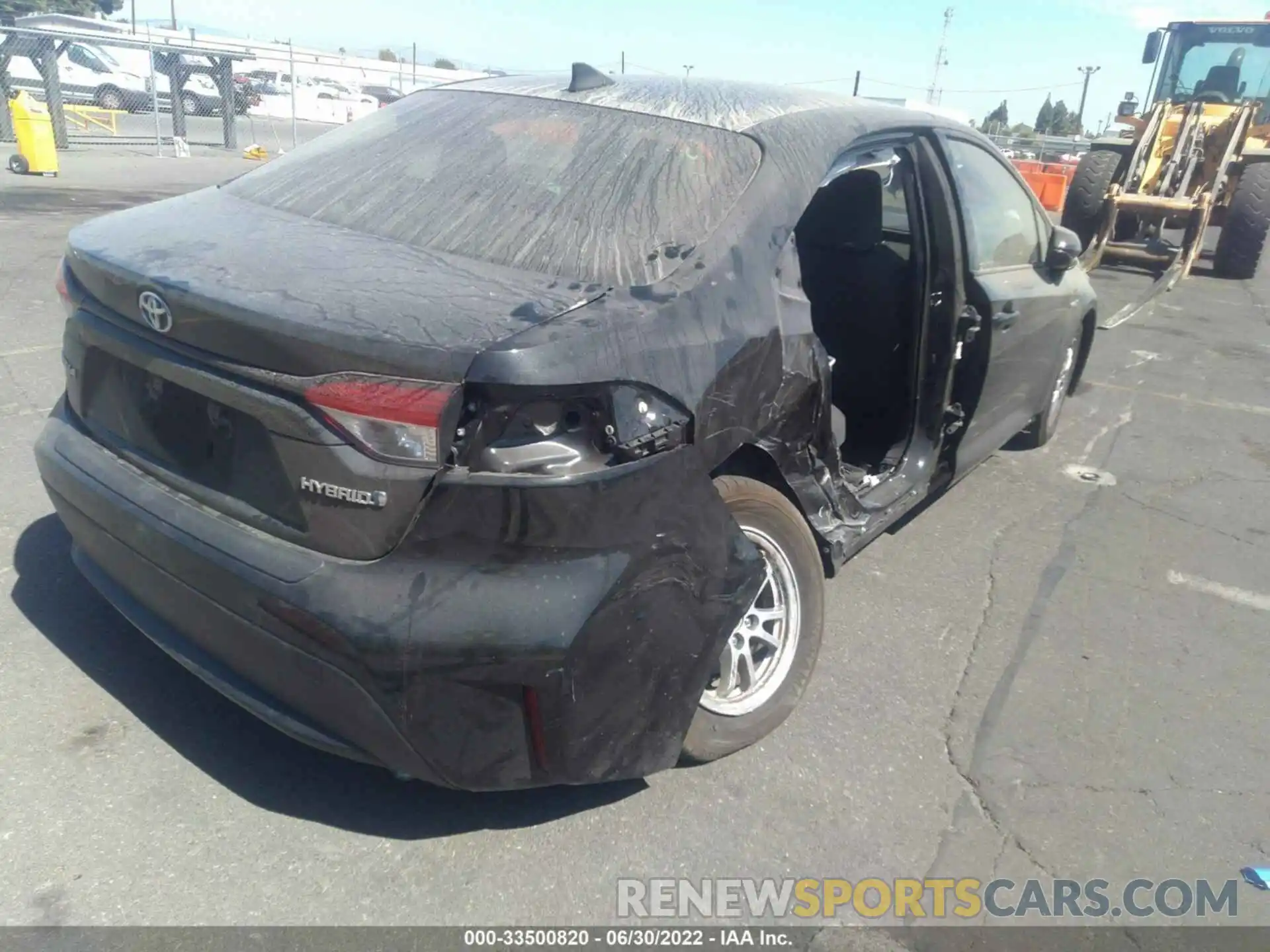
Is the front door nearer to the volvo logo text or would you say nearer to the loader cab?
the volvo logo text

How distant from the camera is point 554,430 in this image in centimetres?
206

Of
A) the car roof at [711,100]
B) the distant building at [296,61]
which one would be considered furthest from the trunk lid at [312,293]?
the distant building at [296,61]

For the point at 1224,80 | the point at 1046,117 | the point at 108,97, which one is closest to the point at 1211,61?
the point at 1224,80

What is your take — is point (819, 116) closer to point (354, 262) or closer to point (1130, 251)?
point (354, 262)

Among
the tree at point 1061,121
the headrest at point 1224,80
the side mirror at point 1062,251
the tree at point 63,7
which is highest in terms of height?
the headrest at point 1224,80

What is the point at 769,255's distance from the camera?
8.55 ft

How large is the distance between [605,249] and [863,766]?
160 cm

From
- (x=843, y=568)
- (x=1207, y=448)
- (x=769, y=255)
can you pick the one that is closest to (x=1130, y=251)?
(x=1207, y=448)

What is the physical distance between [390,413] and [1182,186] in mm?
12450

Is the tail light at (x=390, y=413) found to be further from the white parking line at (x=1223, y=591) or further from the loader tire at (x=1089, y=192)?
the loader tire at (x=1089, y=192)

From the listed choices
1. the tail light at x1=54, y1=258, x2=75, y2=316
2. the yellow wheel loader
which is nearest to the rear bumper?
the tail light at x1=54, y1=258, x2=75, y2=316

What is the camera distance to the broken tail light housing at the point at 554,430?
2018mm

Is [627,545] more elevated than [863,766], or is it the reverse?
[627,545]

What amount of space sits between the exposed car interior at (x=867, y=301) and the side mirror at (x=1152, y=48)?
497 inches
